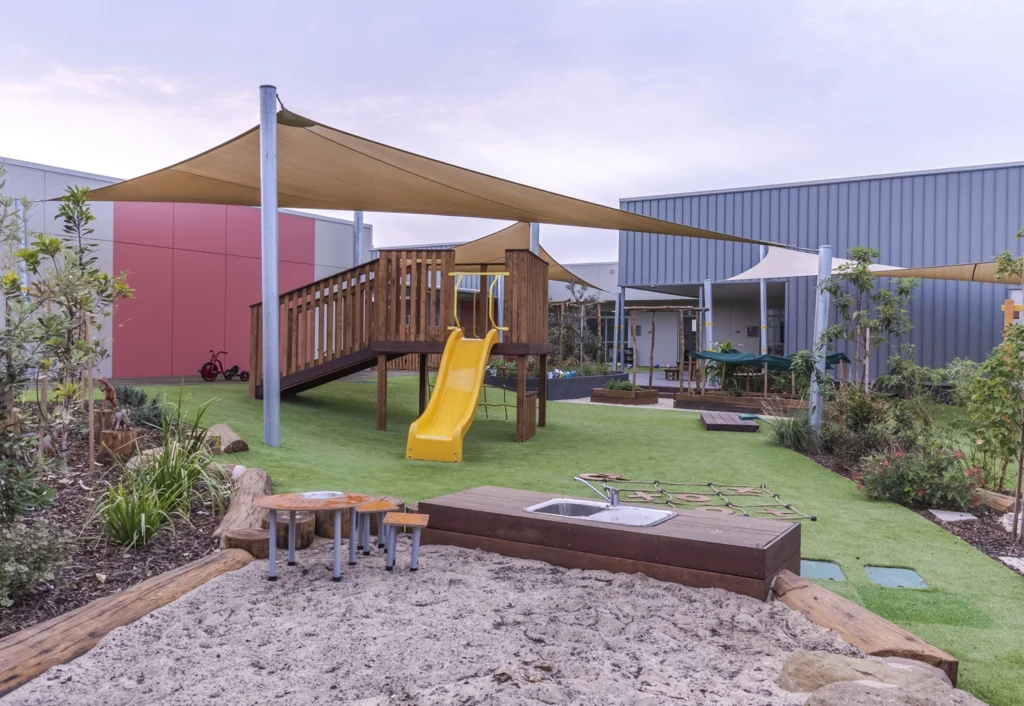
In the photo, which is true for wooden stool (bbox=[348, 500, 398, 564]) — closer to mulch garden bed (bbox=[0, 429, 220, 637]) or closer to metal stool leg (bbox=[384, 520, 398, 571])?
metal stool leg (bbox=[384, 520, 398, 571])

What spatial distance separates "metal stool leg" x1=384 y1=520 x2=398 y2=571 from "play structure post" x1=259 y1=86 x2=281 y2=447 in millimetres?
3553

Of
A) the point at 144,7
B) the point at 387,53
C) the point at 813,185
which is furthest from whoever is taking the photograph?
the point at 813,185

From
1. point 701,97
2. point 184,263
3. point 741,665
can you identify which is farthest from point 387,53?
point 741,665

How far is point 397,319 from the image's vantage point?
935 centimetres

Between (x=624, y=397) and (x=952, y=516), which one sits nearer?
(x=952, y=516)

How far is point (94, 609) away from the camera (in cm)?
313

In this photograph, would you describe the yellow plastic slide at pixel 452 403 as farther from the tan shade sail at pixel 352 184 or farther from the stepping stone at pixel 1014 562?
the stepping stone at pixel 1014 562

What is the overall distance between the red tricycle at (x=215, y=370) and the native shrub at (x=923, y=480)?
10080 mm

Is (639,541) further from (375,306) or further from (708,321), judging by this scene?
(708,321)

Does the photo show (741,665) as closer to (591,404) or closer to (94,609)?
(94,609)

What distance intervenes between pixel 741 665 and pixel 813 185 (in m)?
16.4

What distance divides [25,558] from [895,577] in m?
4.18

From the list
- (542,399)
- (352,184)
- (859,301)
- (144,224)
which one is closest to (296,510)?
(352,184)

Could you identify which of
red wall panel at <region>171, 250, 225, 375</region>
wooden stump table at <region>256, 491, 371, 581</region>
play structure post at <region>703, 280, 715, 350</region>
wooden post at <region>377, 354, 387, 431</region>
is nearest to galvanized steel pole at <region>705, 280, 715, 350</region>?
play structure post at <region>703, 280, 715, 350</region>
